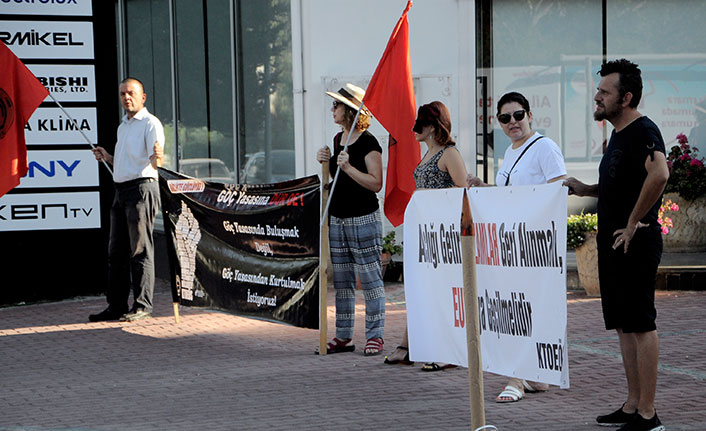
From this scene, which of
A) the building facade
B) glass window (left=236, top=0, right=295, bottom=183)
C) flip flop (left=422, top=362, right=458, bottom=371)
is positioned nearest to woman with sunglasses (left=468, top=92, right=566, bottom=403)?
flip flop (left=422, top=362, right=458, bottom=371)

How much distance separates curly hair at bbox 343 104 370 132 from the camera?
8219mm

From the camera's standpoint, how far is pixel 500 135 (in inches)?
530

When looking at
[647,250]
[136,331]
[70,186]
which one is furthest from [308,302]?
[70,186]

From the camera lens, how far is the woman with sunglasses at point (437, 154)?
735cm

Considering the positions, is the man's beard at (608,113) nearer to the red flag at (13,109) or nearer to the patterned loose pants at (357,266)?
the patterned loose pants at (357,266)

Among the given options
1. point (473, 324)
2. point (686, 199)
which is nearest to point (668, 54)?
point (686, 199)

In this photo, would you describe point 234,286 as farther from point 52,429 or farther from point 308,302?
point 52,429

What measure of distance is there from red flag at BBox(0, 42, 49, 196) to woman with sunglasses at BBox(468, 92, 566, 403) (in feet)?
17.5

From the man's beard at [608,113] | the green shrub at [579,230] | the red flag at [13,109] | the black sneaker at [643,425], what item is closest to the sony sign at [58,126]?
the red flag at [13,109]

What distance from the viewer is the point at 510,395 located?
21.3 feet

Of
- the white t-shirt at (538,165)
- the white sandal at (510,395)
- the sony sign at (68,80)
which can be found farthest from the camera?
the sony sign at (68,80)

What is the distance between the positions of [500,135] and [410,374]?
6.55 meters

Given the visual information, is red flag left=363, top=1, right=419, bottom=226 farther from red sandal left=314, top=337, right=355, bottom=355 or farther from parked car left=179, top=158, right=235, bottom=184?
parked car left=179, top=158, right=235, bottom=184

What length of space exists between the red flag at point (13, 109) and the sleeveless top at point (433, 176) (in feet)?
14.8
